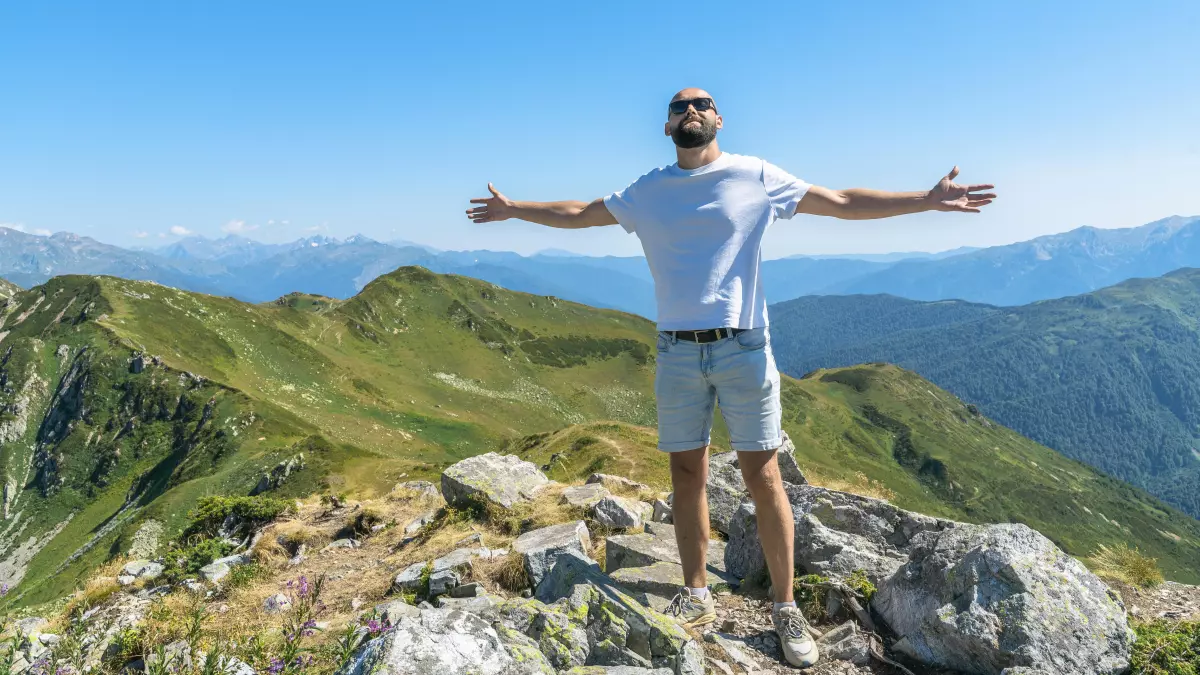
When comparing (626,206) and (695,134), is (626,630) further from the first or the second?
(695,134)

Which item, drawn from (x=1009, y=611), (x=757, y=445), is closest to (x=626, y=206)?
(x=757, y=445)

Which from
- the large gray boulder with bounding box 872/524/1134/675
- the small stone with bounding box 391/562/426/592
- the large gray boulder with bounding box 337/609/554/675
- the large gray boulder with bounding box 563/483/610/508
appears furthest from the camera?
the large gray boulder with bounding box 563/483/610/508

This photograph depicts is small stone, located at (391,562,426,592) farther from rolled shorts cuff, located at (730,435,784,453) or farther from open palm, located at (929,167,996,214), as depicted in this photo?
open palm, located at (929,167,996,214)

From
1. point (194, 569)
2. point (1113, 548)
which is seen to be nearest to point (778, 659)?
point (1113, 548)

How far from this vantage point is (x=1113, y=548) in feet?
30.2

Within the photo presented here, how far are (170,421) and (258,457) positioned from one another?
3536 centimetres

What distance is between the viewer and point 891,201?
597 cm

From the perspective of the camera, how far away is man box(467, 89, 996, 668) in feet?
19.1

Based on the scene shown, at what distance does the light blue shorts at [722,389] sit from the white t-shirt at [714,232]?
0.26 m

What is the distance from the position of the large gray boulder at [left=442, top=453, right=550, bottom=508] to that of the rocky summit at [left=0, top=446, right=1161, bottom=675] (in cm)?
163

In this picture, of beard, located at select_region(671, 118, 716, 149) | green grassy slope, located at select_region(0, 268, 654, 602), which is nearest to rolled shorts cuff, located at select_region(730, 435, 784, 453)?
beard, located at select_region(671, 118, 716, 149)

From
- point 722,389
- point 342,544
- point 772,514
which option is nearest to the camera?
point 722,389

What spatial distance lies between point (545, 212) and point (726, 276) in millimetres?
2203

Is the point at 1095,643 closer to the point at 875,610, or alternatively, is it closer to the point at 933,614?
the point at 933,614
